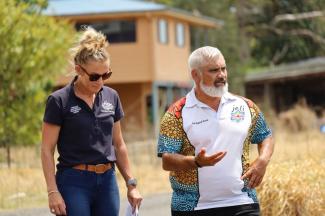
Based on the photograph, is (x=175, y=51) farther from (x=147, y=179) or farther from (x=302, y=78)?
(x=147, y=179)

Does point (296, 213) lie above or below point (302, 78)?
below

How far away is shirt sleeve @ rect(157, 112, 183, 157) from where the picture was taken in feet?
18.8

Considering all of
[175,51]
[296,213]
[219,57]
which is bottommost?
[296,213]

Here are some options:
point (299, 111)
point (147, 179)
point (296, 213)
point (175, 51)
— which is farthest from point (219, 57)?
point (175, 51)

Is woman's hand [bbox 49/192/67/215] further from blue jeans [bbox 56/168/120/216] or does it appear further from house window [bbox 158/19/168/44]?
house window [bbox 158/19/168/44]

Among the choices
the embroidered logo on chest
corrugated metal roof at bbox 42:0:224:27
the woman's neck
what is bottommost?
the embroidered logo on chest

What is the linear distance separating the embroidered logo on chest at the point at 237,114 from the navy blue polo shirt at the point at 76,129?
0.87m

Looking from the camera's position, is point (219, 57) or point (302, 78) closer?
point (219, 57)

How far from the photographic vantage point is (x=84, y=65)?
590 cm

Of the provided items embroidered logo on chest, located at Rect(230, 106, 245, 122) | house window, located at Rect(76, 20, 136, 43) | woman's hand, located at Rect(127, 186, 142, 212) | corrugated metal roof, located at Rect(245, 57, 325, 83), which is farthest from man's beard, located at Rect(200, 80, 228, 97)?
corrugated metal roof, located at Rect(245, 57, 325, 83)

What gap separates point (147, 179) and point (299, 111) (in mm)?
14714

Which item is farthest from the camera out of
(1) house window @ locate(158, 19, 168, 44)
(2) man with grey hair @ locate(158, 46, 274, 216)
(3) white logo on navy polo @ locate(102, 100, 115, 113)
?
(1) house window @ locate(158, 19, 168, 44)

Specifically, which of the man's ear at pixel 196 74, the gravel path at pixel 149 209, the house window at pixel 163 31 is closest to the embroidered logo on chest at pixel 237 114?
the man's ear at pixel 196 74

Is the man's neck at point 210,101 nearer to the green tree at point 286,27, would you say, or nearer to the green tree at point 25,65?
the green tree at point 25,65
